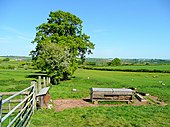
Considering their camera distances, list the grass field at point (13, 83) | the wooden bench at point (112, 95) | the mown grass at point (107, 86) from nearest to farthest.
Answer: the wooden bench at point (112, 95) < the mown grass at point (107, 86) < the grass field at point (13, 83)

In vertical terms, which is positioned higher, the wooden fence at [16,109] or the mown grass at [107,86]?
the wooden fence at [16,109]

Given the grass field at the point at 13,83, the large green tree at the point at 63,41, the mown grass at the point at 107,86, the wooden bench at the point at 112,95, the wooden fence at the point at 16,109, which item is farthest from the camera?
the large green tree at the point at 63,41

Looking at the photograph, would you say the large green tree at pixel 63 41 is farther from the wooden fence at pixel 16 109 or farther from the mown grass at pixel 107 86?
the wooden fence at pixel 16 109

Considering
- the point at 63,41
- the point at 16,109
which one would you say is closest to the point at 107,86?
the point at 63,41

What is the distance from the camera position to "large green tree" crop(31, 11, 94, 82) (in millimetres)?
27922

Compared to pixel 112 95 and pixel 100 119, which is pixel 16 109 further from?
pixel 112 95

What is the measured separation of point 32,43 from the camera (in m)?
34.1

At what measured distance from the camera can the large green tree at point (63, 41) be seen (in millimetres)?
27922

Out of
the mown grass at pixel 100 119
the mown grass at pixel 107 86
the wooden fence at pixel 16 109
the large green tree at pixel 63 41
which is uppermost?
the large green tree at pixel 63 41

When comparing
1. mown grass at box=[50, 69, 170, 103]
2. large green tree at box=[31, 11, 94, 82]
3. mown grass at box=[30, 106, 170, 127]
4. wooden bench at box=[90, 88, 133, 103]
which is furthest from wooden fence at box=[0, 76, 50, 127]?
large green tree at box=[31, 11, 94, 82]

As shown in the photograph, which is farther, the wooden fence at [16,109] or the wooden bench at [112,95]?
the wooden bench at [112,95]

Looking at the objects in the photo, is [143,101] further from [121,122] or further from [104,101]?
[121,122]

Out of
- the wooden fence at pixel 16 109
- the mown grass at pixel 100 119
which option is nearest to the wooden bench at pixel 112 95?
the mown grass at pixel 100 119

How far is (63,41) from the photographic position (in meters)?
31.4
